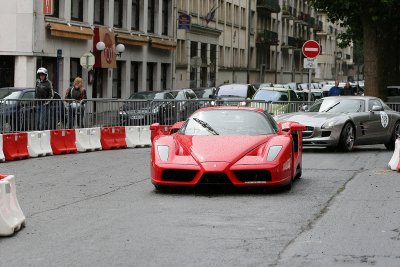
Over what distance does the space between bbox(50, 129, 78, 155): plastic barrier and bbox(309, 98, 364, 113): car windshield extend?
18.7 feet

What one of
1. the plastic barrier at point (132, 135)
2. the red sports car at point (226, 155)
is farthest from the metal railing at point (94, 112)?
the red sports car at point (226, 155)

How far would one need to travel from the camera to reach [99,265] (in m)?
7.90

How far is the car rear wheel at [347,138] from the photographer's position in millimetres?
22469

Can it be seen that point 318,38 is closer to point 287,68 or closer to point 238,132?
point 287,68

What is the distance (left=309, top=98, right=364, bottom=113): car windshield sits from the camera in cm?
2353

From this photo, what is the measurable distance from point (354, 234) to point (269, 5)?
264 feet

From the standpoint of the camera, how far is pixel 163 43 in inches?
2183

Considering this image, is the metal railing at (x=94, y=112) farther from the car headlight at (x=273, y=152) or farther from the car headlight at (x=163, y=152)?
the car headlight at (x=273, y=152)

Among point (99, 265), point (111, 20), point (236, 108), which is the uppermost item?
point (111, 20)

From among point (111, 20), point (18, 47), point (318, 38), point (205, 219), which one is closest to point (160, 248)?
point (205, 219)

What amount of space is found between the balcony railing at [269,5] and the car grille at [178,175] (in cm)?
7505

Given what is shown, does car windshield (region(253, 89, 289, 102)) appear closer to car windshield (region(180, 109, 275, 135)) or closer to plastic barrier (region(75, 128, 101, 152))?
plastic barrier (region(75, 128, 101, 152))

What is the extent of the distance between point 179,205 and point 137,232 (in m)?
2.32

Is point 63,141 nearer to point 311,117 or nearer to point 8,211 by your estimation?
point 311,117
